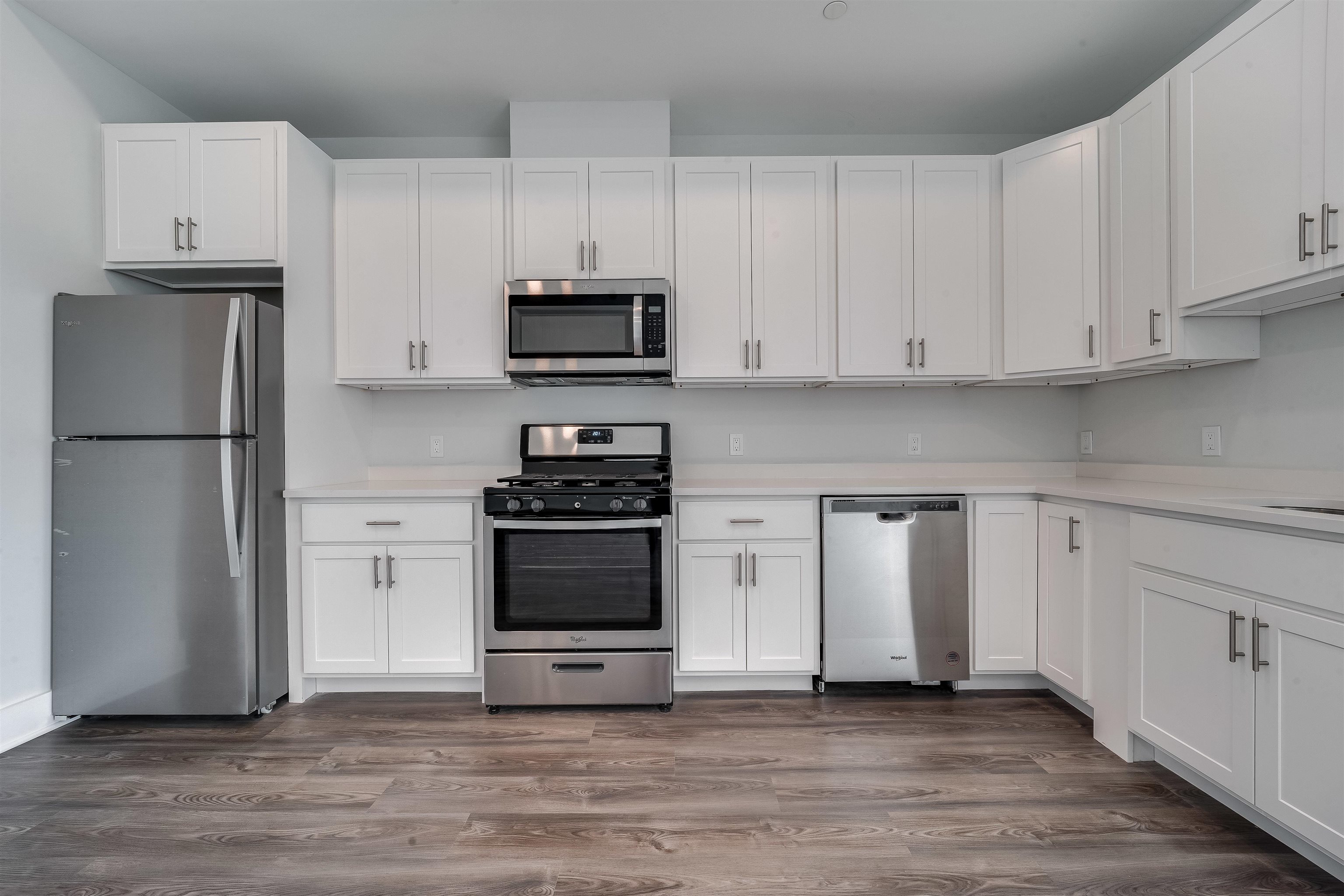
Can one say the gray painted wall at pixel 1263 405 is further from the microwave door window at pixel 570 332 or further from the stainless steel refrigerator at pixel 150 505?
the stainless steel refrigerator at pixel 150 505

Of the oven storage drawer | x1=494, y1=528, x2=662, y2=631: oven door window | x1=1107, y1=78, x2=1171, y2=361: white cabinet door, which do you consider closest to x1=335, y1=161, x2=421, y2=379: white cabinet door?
x1=494, y1=528, x2=662, y2=631: oven door window

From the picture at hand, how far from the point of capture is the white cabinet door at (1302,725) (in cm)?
145

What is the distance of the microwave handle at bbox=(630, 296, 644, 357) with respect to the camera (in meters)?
2.88

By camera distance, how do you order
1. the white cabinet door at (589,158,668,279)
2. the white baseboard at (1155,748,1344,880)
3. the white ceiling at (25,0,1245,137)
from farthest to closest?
the white cabinet door at (589,158,668,279), the white ceiling at (25,0,1245,137), the white baseboard at (1155,748,1344,880)

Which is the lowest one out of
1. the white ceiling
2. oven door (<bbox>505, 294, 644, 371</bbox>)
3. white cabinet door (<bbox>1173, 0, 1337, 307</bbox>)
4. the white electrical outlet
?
the white electrical outlet

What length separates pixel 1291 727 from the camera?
156cm

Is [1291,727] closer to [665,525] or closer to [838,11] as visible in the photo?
[665,525]

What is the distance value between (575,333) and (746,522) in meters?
1.15

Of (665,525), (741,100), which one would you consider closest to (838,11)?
(741,100)

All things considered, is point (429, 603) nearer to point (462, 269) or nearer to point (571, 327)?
point (571, 327)

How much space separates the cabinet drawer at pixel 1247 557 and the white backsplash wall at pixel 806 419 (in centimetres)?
130

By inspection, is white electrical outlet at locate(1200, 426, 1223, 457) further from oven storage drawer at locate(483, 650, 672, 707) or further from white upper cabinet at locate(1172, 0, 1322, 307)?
oven storage drawer at locate(483, 650, 672, 707)

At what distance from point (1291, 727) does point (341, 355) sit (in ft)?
11.9

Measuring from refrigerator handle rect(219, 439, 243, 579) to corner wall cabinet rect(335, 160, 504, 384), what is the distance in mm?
716
